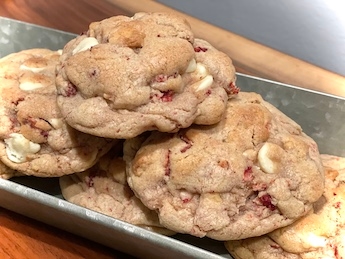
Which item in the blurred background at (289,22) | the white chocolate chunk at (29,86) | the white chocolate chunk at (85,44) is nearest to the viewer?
the white chocolate chunk at (85,44)

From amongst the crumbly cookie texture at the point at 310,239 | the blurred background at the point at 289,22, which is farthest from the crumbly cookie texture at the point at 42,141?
the blurred background at the point at 289,22

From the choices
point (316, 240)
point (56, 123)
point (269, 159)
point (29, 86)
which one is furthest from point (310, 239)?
point (29, 86)

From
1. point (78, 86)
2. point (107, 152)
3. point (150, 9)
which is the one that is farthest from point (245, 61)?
point (78, 86)

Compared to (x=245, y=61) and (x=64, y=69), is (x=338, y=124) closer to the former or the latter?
(x=245, y=61)

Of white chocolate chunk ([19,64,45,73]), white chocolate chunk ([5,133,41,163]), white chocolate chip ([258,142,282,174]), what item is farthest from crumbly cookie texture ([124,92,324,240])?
white chocolate chunk ([19,64,45,73])

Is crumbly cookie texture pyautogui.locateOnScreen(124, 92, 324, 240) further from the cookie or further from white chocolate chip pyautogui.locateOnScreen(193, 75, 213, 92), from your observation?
the cookie

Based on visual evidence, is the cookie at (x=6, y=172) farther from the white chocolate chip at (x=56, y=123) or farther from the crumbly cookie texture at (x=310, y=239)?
the crumbly cookie texture at (x=310, y=239)

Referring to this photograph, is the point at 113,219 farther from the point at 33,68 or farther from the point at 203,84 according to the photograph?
the point at 33,68
